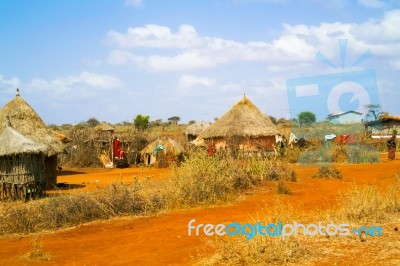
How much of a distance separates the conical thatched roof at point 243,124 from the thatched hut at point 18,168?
12347mm

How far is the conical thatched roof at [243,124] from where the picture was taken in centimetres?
2242

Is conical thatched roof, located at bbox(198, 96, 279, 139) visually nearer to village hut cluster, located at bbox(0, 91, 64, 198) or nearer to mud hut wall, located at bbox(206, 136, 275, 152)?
mud hut wall, located at bbox(206, 136, 275, 152)

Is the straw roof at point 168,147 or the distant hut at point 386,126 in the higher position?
the distant hut at point 386,126

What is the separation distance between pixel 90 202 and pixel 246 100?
54.7 feet

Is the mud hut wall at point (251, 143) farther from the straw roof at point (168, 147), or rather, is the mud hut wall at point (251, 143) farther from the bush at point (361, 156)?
the bush at point (361, 156)

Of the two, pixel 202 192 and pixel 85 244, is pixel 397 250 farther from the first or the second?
pixel 202 192

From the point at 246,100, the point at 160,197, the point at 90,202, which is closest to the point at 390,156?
the point at 246,100

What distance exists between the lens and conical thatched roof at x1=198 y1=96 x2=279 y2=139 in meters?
22.4

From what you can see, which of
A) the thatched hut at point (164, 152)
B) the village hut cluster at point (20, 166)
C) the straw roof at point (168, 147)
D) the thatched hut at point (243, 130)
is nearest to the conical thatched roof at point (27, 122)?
the village hut cluster at point (20, 166)

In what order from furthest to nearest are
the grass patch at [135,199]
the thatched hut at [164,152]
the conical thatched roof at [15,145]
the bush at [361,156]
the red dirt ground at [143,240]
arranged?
the thatched hut at [164,152] < the bush at [361,156] < the conical thatched roof at [15,145] < the grass patch at [135,199] < the red dirt ground at [143,240]

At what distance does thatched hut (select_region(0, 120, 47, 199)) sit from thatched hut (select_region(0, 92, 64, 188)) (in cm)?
301

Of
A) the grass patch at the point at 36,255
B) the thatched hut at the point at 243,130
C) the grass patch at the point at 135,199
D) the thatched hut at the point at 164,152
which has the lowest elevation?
the grass patch at the point at 36,255

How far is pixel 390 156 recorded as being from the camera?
21750mm

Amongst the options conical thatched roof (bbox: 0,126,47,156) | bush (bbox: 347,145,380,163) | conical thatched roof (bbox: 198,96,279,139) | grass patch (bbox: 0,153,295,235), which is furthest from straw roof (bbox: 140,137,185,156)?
conical thatched roof (bbox: 0,126,47,156)
